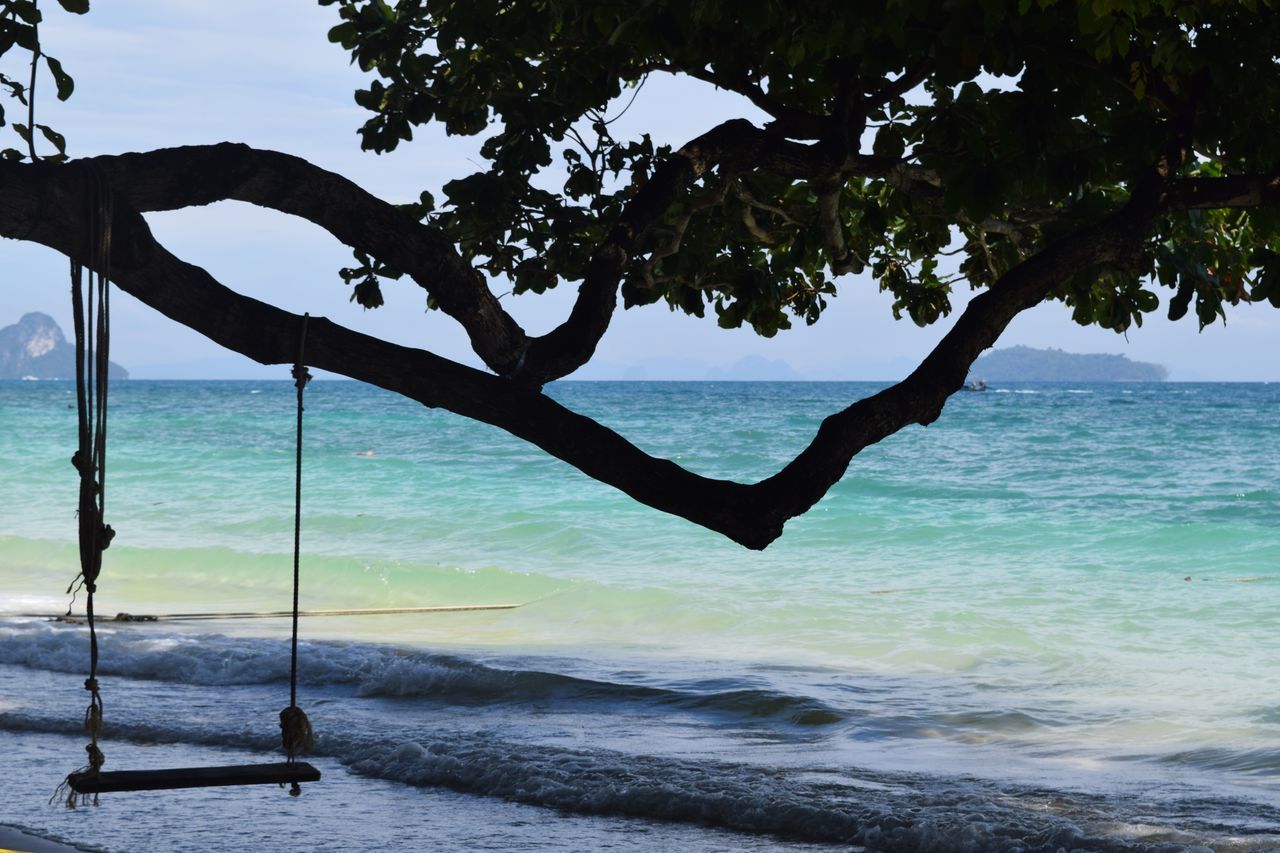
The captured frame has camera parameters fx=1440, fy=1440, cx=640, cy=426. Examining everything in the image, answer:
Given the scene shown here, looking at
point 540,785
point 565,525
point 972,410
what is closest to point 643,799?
point 540,785

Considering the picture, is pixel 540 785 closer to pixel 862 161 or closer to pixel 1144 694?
pixel 862 161

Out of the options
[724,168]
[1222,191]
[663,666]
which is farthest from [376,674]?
[1222,191]

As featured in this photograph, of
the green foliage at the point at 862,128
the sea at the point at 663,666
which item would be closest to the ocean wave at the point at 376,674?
the sea at the point at 663,666

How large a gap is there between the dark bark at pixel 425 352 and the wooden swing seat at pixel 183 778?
1.07 meters

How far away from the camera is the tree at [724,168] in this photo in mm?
3807

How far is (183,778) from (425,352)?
4.25 ft

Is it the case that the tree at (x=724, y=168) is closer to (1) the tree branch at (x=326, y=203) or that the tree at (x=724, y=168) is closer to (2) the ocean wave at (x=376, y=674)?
(1) the tree branch at (x=326, y=203)

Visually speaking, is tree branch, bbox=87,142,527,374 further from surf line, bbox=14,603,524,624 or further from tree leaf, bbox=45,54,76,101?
surf line, bbox=14,603,524,624

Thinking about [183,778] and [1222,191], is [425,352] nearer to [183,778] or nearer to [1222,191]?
[183,778]

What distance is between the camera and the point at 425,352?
4.01 metres

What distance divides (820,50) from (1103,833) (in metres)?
4.23

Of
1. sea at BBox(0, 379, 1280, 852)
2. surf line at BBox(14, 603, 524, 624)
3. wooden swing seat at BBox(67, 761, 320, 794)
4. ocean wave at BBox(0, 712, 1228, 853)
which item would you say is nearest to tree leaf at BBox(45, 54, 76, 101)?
wooden swing seat at BBox(67, 761, 320, 794)

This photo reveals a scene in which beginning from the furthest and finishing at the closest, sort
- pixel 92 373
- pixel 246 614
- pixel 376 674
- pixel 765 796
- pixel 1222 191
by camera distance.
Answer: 1. pixel 246 614
2. pixel 376 674
3. pixel 765 796
4. pixel 1222 191
5. pixel 92 373

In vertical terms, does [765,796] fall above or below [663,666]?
above
